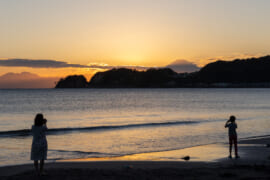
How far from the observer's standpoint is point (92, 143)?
19.0m

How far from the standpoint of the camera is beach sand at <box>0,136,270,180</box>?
9.68m

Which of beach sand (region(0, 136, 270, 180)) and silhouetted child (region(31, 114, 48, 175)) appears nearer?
silhouetted child (region(31, 114, 48, 175))

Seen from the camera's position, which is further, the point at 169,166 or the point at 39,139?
the point at 169,166

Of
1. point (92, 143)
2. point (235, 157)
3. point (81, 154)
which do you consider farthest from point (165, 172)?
point (92, 143)

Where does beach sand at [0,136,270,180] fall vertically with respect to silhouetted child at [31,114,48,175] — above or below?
below

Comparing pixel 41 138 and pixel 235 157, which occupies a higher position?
pixel 41 138

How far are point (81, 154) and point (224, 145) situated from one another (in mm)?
7363

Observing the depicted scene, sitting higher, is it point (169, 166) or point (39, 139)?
point (39, 139)

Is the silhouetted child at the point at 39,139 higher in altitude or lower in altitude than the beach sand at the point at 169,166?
higher

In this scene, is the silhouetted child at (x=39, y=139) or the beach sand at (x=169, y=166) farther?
the beach sand at (x=169, y=166)

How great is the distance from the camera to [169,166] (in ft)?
38.7

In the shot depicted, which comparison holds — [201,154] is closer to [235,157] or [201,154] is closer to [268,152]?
[235,157]

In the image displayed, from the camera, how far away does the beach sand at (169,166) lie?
968 centimetres

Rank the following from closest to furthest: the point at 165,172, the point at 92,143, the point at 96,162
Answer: the point at 165,172, the point at 96,162, the point at 92,143
